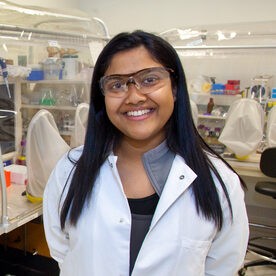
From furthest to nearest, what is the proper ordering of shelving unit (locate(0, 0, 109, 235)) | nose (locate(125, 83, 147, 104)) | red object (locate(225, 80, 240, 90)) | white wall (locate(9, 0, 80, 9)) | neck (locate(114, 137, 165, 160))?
white wall (locate(9, 0, 80, 9)) → red object (locate(225, 80, 240, 90)) → shelving unit (locate(0, 0, 109, 235)) → neck (locate(114, 137, 165, 160)) → nose (locate(125, 83, 147, 104))

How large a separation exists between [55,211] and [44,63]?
1.30 metres

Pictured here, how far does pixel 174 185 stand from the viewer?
2.69 ft

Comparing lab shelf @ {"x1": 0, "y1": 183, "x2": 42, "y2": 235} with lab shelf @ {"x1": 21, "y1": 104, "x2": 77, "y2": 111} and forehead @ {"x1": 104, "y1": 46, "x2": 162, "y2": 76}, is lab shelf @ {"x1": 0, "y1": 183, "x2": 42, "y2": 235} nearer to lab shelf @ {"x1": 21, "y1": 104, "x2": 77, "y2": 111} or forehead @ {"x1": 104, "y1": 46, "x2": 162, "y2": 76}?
lab shelf @ {"x1": 21, "y1": 104, "x2": 77, "y2": 111}

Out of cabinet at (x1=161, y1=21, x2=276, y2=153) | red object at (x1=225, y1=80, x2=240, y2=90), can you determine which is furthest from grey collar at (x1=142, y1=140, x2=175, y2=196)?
red object at (x1=225, y1=80, x2=240, y2=90)

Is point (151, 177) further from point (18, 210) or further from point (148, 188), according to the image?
point (18, 210)

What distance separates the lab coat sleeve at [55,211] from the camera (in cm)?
95

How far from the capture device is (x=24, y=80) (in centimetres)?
183

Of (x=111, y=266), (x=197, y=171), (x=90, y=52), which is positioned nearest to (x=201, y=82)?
(x=90, y=52)

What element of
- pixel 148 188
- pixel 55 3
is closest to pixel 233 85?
pixel 148 188

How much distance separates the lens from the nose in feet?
2.57

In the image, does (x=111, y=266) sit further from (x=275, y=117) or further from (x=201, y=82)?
(x=201, y=82)

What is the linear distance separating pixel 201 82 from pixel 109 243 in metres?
2.36

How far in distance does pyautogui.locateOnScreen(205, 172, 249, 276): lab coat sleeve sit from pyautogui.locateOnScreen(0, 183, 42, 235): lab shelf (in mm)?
945

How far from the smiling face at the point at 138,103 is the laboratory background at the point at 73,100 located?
753 mm
